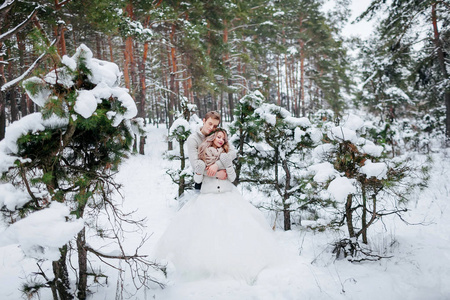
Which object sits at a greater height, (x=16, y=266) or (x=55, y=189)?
(x=55, y=189)

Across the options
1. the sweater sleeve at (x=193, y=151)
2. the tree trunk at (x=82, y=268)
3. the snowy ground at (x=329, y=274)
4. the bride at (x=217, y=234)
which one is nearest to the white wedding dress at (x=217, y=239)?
the bride at (x=217, y=234)

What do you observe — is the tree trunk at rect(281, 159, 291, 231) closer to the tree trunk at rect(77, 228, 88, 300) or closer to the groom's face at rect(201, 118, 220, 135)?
the groom's face at rect(201, 118, 220, 135)

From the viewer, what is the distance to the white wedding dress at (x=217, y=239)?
9.43 ft

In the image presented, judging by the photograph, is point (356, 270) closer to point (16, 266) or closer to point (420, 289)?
point (420, 289)

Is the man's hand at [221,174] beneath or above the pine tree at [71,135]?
beneath

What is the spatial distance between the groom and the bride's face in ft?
0.59

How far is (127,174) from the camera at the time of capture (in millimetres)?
10352

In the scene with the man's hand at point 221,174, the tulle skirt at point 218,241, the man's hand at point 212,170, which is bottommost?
the tulle skirt at point 218,241

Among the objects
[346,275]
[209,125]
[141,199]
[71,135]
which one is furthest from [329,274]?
[141,199]

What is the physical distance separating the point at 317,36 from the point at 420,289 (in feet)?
68.4

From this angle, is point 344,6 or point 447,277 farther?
point 344,6

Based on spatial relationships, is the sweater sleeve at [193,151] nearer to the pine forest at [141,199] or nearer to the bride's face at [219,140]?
the bride's face at [219,140]

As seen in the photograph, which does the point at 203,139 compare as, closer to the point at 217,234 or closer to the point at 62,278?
the point at 217,234

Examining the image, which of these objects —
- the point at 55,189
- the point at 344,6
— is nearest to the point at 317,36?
the point at 344,6
